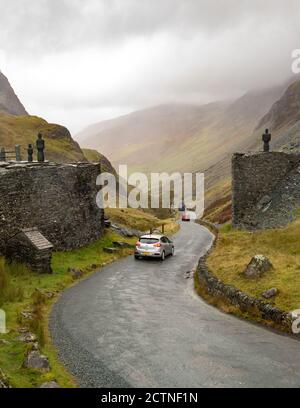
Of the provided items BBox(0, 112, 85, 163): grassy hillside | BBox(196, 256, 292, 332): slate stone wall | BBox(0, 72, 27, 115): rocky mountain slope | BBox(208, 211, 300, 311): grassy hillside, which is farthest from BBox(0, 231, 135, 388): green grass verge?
BBox(0, 72, 27, 115): rocky mountain slope

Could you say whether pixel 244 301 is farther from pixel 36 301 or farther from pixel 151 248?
pixel 151 248

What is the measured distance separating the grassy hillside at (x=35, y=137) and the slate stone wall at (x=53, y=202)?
48.0 m

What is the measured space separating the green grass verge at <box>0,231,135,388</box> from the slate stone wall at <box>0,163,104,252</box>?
5.03 feet

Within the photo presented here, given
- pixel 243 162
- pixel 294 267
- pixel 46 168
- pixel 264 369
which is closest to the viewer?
pixel 264 369

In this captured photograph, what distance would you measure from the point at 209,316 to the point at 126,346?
18.4ft

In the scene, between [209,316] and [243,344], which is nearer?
[243,344]

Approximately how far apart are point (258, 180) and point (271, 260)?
74.9 ft

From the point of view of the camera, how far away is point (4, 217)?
30.4 metres

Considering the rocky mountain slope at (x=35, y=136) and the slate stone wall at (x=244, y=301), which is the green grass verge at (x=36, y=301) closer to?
the slate stone wall at (x=244, y=301)

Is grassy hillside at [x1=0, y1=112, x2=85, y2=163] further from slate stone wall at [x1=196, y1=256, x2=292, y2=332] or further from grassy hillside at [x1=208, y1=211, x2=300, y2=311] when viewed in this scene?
slate stone wall at [x1=196, y1=256, x2=292, y2=332]

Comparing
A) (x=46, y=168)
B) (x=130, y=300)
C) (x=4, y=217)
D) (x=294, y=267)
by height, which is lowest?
(x=130, y=300)
